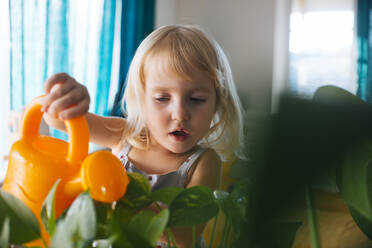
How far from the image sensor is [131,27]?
152 inches

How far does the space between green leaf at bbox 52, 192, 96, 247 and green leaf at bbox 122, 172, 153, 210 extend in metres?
0.09

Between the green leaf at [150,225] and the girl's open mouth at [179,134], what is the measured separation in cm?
37

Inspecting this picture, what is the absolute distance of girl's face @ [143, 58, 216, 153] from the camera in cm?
59

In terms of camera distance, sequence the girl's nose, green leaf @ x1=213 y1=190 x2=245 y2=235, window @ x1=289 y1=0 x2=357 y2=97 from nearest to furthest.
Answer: window @ x1=289 y1=0 x2=357 y2=97, green leaf @ x1=213 y1=190 x2=245 y2=235, the girl's nose

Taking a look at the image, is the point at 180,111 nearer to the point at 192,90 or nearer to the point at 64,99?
the point at 192,90

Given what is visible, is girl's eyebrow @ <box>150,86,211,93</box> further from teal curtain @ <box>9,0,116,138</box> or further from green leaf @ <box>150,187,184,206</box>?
teal curtain @ <box>9,0,116,138</box>

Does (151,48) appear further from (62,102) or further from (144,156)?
(62,102)

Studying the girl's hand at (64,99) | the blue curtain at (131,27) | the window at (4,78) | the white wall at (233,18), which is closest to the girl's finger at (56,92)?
the girl's hand at (64,99)

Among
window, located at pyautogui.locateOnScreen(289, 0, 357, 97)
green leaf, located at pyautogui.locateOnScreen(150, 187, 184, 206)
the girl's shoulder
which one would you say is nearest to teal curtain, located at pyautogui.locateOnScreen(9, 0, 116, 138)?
window, located at pyautogui.locateOnScreen(289, 0, 357, 97)

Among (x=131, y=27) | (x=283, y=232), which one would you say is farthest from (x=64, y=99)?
(x=131, y=27)

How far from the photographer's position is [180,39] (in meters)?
0.69

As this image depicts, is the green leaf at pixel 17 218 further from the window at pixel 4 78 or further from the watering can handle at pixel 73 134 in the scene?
the window at pixel 4 78

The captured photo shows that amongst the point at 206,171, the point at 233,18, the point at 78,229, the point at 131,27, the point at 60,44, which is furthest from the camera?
the point at 233,18

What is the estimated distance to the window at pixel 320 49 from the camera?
0.65ft
